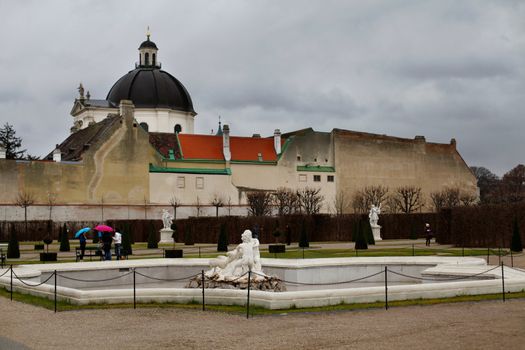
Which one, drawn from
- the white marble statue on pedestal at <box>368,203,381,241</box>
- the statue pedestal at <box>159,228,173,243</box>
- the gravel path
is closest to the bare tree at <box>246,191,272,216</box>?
the statue pedestal at <box>159,228,173,243</box>

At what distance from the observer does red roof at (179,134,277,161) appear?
79.2 metres

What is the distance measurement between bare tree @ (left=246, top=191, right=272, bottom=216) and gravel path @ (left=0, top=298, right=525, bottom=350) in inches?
2159

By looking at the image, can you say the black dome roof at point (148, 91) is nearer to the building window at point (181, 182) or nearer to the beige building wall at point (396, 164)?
the building window at point (181, 182)

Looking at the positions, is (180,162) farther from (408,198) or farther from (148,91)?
(408,198)

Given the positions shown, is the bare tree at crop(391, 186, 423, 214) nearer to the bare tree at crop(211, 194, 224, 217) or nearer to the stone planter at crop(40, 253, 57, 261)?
the bare tree at crop(211, 194, 224, 217)

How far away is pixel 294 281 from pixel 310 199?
50.7 meters

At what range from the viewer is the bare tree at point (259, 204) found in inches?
2842

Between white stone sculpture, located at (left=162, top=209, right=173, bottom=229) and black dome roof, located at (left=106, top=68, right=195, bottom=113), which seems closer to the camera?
white stone sculpture, located at (left=162, top=209, right=173, bottom=229)

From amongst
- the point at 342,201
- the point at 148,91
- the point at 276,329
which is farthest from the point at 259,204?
the point at 276,329

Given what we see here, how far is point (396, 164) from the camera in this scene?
3413 inches

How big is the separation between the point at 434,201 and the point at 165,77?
3354 cm

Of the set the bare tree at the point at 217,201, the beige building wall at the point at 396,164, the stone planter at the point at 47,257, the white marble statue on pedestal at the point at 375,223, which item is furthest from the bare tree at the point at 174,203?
the stone planter at the point at 47,257

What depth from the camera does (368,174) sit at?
3329 inches

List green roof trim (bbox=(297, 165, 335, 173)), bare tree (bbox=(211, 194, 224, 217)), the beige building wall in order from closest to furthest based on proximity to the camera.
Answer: bare tree (bbox=(211, 194, 224, 217)) → green roof trim (bbox=(297, 165, 335, 173)) → the beige building wall
